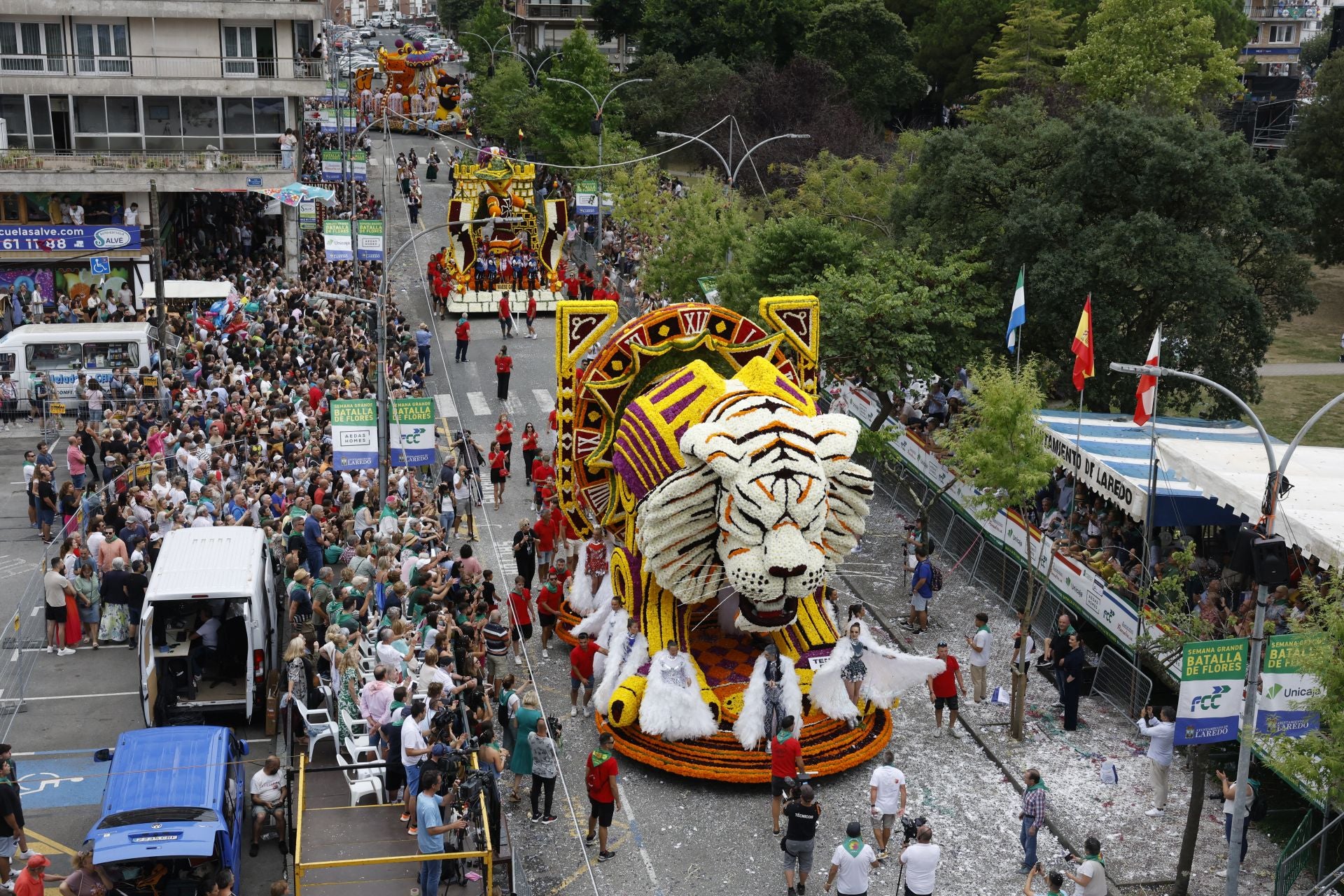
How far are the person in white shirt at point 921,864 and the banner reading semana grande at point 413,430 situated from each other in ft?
39.3

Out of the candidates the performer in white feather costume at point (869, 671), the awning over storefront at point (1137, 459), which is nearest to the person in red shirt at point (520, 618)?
the performer in white feather costume at point (869, 671)

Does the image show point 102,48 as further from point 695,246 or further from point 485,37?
point 485,37

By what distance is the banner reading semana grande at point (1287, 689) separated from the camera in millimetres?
16828

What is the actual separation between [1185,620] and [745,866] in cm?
695

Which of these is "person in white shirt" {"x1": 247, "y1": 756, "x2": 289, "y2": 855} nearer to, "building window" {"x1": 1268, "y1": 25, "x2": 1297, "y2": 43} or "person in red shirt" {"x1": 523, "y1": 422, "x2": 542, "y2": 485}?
"person in red shirt" {"x1": 523, "y1": 422, "x2": 542, "y2": 485}

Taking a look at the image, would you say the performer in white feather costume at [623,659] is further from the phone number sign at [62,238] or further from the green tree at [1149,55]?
the green tree at [1149,55]

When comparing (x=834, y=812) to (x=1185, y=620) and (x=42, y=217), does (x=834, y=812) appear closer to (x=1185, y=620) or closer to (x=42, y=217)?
(x=1185, y=620)

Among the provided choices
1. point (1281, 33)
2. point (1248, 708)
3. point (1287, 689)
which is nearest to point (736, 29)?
point (1287, 689)

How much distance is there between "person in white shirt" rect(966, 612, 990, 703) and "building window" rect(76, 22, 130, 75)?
35.0 metres

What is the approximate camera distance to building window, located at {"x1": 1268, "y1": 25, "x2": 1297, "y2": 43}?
131625 millimetres

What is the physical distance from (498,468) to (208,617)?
9.79 meters

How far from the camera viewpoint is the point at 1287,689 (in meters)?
17.1

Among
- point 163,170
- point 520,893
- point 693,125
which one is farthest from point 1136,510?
point 693,125

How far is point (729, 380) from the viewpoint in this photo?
21.5 meters
